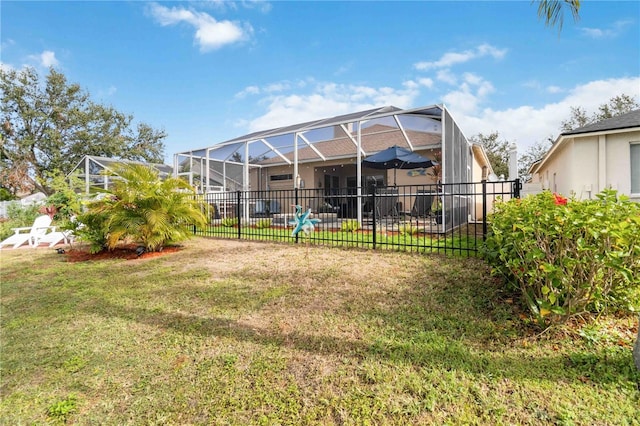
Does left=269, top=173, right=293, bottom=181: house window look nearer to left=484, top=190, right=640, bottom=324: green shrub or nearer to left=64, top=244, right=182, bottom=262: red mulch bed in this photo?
left=64, top=244, right=182, bottom=262: red mulch bed

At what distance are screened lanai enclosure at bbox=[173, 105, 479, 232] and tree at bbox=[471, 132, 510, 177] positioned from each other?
820 inches

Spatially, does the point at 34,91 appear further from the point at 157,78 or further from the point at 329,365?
the point at 329,365

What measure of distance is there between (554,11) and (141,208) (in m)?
7.51

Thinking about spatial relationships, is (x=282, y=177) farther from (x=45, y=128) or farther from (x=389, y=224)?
(x=45, y=128)

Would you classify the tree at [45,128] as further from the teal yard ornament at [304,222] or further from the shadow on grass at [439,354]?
the shadow on grass at [439,354]

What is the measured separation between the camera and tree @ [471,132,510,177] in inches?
1262

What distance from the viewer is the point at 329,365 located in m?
2.26

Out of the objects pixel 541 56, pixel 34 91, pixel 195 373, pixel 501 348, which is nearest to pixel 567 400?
pixel 501 348

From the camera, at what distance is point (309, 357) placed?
2383 millimetres

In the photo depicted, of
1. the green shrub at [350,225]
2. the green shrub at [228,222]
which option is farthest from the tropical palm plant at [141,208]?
the green shrub at [350,225]

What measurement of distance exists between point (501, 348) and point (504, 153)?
3584cm

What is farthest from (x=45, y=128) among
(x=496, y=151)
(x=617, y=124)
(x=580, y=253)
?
(x=496, y=151)

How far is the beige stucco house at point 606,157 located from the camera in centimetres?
845

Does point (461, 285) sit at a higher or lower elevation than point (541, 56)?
lower
